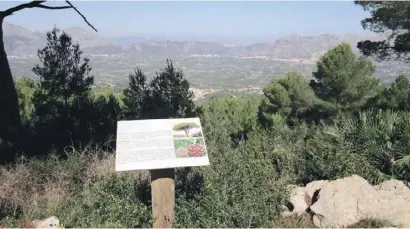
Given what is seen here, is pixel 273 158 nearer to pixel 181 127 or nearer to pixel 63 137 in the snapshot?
pixel 181 127

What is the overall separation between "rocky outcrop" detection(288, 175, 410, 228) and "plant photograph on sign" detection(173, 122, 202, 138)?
154 centimetres

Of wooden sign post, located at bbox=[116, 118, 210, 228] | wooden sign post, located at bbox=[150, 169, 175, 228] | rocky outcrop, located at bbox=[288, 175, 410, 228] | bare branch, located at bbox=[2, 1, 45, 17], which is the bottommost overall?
rocky outcrop, located at bbox=[288, 175, 410, 228]

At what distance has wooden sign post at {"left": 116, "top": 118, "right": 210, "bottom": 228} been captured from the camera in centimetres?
395

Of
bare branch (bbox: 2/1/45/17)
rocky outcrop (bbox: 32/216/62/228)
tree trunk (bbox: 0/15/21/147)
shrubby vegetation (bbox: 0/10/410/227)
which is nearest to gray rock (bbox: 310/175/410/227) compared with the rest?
shrubby vegetation (bbox: 0/10/410/227)

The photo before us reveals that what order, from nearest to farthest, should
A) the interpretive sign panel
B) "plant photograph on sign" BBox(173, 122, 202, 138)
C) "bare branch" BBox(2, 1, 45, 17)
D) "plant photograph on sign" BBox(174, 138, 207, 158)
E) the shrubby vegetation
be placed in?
1. the interpretive sign panel
2. "plant photograph on sign" BBox(174, 138, 207, 158)
3. "plant photograph on sign" BBox(173, 122, 202, 138)
4. the shrubby vegetation
5. "bare branch" BBox(2, 1, 45, 17)

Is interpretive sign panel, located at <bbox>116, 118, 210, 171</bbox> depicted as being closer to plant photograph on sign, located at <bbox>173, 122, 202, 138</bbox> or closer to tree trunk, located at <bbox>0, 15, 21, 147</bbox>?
plant photograph on sign, located at <bbox>173, 122, 202, 138</bbox>

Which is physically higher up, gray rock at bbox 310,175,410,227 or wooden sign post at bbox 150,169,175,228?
wooden sign post at bbox 150,169,175,228

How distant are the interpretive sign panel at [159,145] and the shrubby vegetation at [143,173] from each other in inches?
22.4

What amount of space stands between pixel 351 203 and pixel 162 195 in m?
2.16

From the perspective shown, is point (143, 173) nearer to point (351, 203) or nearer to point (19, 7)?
point (351, 203)

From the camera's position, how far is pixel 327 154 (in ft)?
19.8

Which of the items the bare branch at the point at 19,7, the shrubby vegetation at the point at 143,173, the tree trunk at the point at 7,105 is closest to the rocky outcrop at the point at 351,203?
the shrubby vegetation at the point at 143,173

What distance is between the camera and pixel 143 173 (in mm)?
5762

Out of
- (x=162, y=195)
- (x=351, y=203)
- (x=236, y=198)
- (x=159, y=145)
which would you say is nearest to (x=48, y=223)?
(x=162, y=195)
